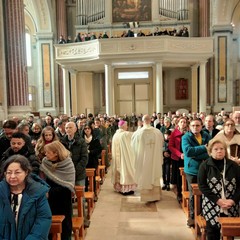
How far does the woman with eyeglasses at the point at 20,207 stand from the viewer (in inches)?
102

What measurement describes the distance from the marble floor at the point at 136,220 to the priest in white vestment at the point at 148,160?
262 mm

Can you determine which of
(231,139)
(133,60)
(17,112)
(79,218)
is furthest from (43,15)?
(231,139)

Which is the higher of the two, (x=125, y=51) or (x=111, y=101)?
A: (x=125, y=51)

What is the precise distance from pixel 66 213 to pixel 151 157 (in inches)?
111

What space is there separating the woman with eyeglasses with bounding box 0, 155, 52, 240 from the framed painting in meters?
18.8

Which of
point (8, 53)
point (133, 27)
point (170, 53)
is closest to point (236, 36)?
point (133, 27)

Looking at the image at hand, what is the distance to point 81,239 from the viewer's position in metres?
4.61

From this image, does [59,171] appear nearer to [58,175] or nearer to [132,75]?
[58,175]

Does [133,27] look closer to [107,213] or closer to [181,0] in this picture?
[181,0]

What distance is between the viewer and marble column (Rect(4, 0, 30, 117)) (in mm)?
12258

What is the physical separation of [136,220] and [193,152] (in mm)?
1691

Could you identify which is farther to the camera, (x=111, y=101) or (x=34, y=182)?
(x=111, y=101)

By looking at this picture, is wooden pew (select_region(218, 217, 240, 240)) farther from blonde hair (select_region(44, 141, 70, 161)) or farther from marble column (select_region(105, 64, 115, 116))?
marble column (select_region(105, 64, 115, 116))

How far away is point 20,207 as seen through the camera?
2.60 metres
